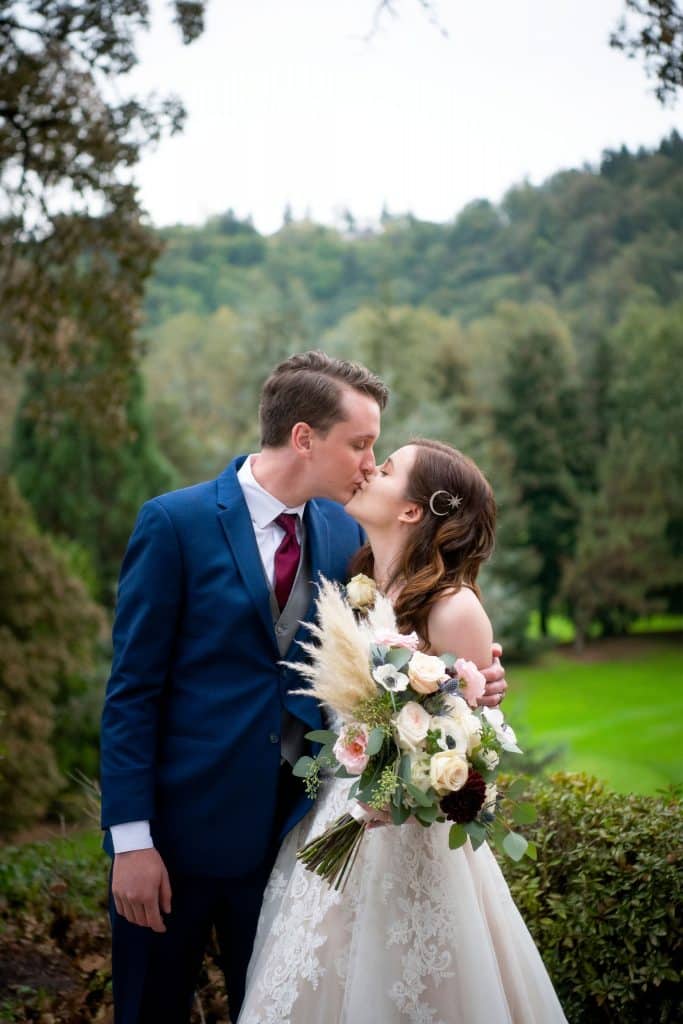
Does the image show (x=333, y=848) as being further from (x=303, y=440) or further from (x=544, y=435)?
(x=544, y=435)

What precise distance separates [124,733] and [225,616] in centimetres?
45

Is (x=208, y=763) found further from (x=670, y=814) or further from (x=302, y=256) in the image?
(x=302, y=256)

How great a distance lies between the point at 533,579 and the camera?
1082 inches

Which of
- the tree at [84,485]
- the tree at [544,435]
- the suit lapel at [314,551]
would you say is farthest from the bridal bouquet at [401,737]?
the tree at [544,435]

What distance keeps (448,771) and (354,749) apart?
255mm

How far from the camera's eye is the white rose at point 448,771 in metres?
2.41

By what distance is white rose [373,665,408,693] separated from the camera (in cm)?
250

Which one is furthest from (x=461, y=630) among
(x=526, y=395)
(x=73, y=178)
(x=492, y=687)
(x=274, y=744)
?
(x=526, y=395)

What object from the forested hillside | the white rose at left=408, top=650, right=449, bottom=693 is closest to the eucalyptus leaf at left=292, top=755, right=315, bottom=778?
the white rose at left=408, top=650, right=449, bottom=693

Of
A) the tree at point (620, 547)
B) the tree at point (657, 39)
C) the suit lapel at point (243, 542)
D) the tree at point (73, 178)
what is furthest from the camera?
the tree at point (620, 547)

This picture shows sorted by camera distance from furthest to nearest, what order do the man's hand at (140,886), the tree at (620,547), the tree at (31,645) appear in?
the tree at (620,547) < the tree at (31,645) < the man's hand at (140,886)

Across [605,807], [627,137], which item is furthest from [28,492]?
[605,807]

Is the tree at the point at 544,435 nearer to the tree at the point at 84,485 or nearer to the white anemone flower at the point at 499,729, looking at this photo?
the tree at the point at 84,485

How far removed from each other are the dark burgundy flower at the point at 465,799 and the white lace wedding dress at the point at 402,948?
0.32 metres
